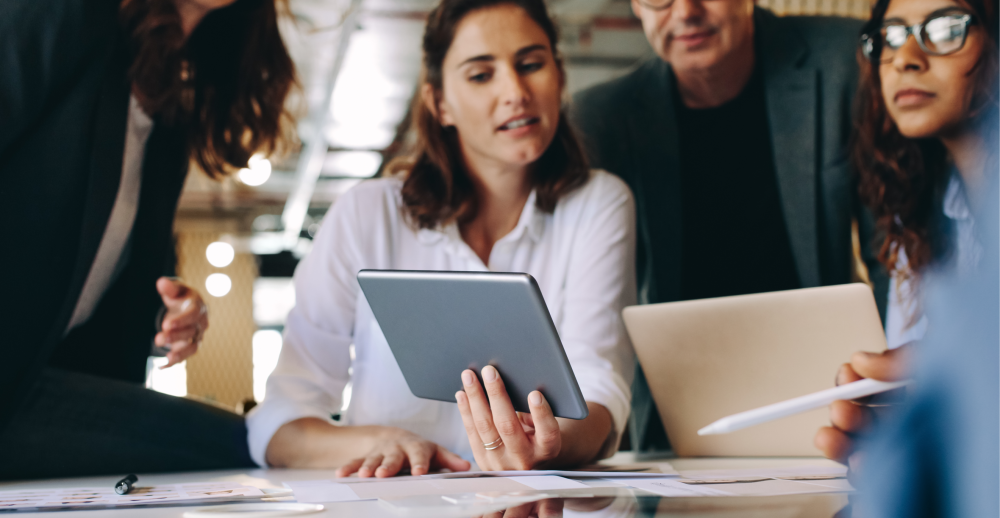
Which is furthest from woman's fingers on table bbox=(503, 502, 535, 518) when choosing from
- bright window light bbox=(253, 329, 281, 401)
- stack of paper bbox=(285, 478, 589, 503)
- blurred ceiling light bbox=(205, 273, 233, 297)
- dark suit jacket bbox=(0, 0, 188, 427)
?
bright window light bbox=(253, 329, 281, 401)

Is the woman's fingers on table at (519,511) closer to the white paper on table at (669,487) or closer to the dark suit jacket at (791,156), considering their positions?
the white paper on table at (669,487)

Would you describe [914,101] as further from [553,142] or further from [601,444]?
[601,444]

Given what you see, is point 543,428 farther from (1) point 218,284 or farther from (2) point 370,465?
(1) point 218,284

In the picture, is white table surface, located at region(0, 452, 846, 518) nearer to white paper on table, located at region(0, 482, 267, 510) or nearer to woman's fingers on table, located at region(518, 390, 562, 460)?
white paper on table, located at region(0, 482, 267, 510)

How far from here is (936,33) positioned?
1.45 meters

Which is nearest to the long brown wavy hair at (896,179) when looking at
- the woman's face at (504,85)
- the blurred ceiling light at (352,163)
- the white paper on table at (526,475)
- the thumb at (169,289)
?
the woman's face at (504,85)

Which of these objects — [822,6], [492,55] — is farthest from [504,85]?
[822,6]

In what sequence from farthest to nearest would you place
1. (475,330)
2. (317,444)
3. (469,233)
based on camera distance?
(469,233) → (317,444) → (475,330)

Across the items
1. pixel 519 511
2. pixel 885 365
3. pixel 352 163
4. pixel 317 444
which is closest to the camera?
pixel 519 511

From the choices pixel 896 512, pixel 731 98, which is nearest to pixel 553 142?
pixel 731 98

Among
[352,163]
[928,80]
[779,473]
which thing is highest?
[352,163]

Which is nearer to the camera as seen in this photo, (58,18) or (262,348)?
(58,18)

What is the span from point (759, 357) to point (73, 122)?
1.29 meters

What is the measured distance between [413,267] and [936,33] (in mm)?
1166
